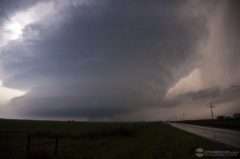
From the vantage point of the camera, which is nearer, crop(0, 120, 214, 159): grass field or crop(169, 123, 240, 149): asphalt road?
crop(0, 120, 214, 159): grass field

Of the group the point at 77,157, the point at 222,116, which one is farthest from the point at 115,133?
the point at 222,116

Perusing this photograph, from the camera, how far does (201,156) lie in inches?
533

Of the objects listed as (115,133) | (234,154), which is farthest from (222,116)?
(234,154)

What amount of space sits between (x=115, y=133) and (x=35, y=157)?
86.3ft

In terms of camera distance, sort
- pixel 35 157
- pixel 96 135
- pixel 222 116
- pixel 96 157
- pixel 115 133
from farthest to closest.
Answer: pixel 222 116 → pixel 115 133 → pixel 96 135 → pixel 96 157 → pixel 35 157

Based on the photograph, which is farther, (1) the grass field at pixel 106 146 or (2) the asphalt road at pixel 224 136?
(2) the asphalt road at pixel 224 136

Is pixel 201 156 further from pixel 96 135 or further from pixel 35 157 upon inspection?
pixel 96 135

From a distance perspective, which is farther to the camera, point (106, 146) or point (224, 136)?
point (224, 136)

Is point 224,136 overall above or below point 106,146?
above

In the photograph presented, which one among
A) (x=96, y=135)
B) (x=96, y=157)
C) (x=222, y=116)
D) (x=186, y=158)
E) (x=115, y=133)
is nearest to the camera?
(x=186, y=158)

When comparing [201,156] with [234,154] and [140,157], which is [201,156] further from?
[140,157]

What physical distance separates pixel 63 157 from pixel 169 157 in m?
9.23

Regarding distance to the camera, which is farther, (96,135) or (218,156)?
(96,135)

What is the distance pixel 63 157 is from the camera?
1587 cm
